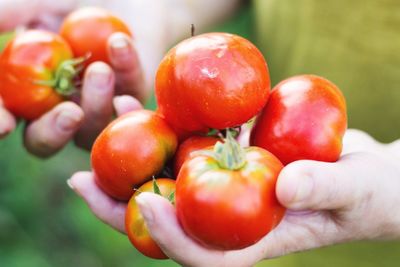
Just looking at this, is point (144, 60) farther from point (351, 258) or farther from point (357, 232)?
point (357, 232)

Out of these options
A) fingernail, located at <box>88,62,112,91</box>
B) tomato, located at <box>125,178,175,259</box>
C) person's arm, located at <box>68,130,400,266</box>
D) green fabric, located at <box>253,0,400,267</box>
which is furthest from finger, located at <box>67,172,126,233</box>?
green fabric, located at <box>253,0,400,267</box>

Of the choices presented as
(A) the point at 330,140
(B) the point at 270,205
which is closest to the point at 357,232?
(A) the point at 330,140

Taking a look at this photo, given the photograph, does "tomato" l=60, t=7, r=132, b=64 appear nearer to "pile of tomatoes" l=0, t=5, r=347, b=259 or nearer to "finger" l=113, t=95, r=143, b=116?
"finger" l=113, t=95, r=143, b=116

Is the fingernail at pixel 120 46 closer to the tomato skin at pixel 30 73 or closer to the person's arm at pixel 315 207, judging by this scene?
the tomato skin at pixel 30 73

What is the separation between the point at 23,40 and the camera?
1640 mm

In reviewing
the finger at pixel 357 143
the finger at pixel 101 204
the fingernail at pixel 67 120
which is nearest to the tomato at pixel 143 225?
the finger at pixel 101 204

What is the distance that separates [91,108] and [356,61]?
0.68m

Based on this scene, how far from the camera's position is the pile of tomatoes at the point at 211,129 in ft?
3.15

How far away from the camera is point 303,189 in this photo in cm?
92

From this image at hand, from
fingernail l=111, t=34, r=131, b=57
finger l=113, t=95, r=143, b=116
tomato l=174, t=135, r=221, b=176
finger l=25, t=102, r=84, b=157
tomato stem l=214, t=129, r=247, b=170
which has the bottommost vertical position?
finger l=25, t=102, r=84, b=157

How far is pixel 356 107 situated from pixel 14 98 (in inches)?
34.1

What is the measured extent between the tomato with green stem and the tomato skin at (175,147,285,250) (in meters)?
0.75

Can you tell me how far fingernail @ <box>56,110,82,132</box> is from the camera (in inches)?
60.2

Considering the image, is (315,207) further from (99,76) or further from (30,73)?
(30,73)
